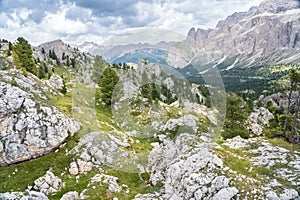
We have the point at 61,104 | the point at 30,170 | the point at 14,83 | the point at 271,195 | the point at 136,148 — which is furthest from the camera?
the point at 61,104

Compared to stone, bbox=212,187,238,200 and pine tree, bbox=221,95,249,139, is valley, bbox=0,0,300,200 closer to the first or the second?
stone, bbox=212,187,238,200

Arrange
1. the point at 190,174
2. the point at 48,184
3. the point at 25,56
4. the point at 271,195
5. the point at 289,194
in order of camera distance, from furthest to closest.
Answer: the point at 25,56, the point at 48,184, the point at 190,174, the point at 271,195, the point at 289,194

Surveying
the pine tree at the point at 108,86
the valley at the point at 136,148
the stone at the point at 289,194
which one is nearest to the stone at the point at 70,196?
the valley at the point at 136,148

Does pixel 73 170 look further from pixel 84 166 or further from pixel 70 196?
pixel 70 196

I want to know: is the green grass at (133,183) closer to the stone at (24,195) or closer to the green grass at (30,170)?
the green grass at (30,170)

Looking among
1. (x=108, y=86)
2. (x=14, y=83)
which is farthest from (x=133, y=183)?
(x=108, y=86)

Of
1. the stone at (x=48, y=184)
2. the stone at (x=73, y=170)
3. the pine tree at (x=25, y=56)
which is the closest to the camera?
the stone at (x=48, y=184)

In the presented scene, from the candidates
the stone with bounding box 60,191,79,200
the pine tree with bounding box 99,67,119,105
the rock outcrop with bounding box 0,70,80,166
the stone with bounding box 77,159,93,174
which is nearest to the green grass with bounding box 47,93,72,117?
the rock outcrop with bounding box 0,70,80,166

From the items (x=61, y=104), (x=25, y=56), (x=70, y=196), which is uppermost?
(x=25, y=56)

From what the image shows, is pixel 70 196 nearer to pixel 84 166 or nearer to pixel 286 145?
pixel 84 166

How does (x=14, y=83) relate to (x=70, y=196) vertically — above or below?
above

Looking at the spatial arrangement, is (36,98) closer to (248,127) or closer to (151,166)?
(151,166)

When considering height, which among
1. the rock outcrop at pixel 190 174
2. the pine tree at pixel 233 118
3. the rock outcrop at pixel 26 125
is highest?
the rock outcrop at pixel 26 125

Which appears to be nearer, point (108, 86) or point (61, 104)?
point (61, 104)
